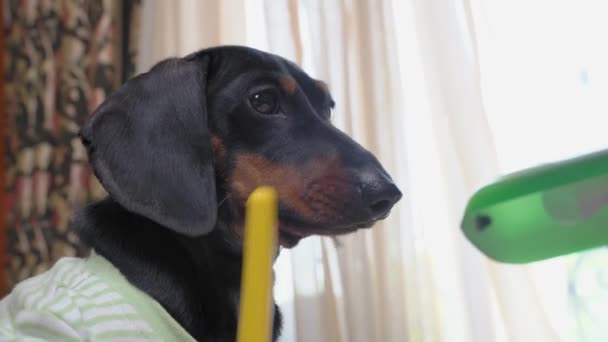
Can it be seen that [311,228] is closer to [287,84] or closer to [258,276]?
[287,84]

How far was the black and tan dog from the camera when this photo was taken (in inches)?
35.4

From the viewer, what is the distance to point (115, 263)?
0.89 meters

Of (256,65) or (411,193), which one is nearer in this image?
(256,65)

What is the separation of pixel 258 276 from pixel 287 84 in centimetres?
87

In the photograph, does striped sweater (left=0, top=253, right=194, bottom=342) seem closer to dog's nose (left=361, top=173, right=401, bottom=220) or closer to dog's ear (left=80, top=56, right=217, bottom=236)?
dog's ear (left=80, top=56, right=217, bottom=236)

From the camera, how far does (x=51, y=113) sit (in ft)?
6.13

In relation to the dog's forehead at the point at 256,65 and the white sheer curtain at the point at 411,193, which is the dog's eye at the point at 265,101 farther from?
the white sheer curtain at the point at 411,193

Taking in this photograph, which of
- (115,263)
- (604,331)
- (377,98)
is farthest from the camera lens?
(377,98)

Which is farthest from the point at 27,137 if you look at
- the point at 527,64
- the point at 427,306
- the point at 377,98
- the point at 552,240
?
the point at 552,240

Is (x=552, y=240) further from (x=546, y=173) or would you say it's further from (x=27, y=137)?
(x=27, y=137)

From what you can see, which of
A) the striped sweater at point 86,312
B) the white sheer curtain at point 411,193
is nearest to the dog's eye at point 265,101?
the striped sweater at point 86,312

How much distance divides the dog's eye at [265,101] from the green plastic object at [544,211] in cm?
73

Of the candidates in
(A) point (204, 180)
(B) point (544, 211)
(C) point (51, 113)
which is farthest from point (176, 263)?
(C) point (51, 113)

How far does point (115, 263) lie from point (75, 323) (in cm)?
19
